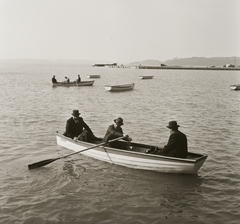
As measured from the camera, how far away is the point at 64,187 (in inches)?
446

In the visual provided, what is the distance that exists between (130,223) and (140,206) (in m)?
1.10

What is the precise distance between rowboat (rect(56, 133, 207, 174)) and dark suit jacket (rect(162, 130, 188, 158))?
0.34 m

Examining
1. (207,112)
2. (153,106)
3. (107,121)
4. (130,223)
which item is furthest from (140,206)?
(153,106)

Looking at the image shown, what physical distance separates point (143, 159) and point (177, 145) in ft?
5.29

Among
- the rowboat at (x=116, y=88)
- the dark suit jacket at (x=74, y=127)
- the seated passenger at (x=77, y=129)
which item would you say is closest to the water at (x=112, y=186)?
the seated passenger at (x=77, y=129)

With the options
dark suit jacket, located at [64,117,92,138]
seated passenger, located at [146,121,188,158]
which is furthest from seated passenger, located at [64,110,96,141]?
seated passenger, located at [146,121,188,158]

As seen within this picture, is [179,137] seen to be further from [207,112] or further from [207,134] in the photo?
[207,112]

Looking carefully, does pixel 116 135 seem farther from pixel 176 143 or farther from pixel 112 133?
pixel 176 143

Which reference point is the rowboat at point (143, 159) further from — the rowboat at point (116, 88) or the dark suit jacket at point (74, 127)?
the rowboat at point (116, 88)

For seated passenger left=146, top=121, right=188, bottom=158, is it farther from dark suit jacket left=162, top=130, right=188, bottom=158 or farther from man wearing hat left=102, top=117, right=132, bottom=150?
man wearing hat left=102, top=117, right=132, bottom=150

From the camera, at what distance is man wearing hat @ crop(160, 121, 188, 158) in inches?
452

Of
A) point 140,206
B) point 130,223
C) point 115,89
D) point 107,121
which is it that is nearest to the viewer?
point 130,223

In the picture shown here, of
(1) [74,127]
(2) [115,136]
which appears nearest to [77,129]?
(1) [74,127]

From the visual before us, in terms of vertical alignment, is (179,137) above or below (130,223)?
above
